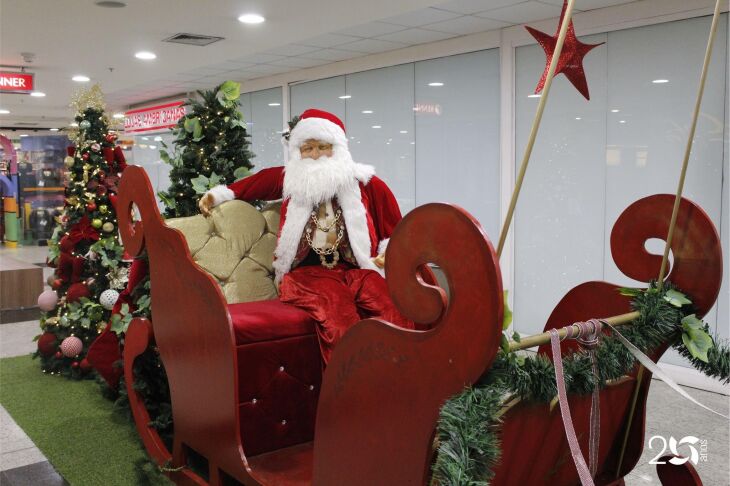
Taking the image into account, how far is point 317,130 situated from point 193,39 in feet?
12.5

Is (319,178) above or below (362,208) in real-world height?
above

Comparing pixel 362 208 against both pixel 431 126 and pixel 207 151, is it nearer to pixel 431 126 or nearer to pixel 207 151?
pixel 207 151

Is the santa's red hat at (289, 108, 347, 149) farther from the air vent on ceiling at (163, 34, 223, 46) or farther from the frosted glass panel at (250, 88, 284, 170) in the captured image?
the frosted glass panel at (250, 88, 284, 170)

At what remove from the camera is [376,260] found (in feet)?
8.94

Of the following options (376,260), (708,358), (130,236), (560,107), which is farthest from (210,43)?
(708,358)

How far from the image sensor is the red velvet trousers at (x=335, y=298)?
2.55 meters

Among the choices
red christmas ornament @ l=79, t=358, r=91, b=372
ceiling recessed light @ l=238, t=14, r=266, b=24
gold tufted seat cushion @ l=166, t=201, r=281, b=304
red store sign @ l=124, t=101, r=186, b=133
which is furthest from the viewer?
red store sign @ l=124, t=101, r=186, b=133

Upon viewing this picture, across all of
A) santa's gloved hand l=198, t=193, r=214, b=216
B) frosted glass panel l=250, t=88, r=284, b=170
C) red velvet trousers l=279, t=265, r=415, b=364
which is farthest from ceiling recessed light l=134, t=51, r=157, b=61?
red velvet trousers l=279, t=265, r=415, b=364

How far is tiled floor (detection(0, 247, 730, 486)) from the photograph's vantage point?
293 centimetres

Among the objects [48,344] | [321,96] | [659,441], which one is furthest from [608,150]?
[48,344]

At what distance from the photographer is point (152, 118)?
1060 centimetres

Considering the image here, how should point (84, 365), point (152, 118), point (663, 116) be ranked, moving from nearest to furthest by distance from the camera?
1. point (84, 365)
2. point (663, 116)
3. point (152, 118)

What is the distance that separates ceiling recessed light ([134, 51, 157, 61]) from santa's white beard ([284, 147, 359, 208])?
4584mm

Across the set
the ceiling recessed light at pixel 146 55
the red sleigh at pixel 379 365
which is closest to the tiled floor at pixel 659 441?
the red sleigh at pixel 379 365
